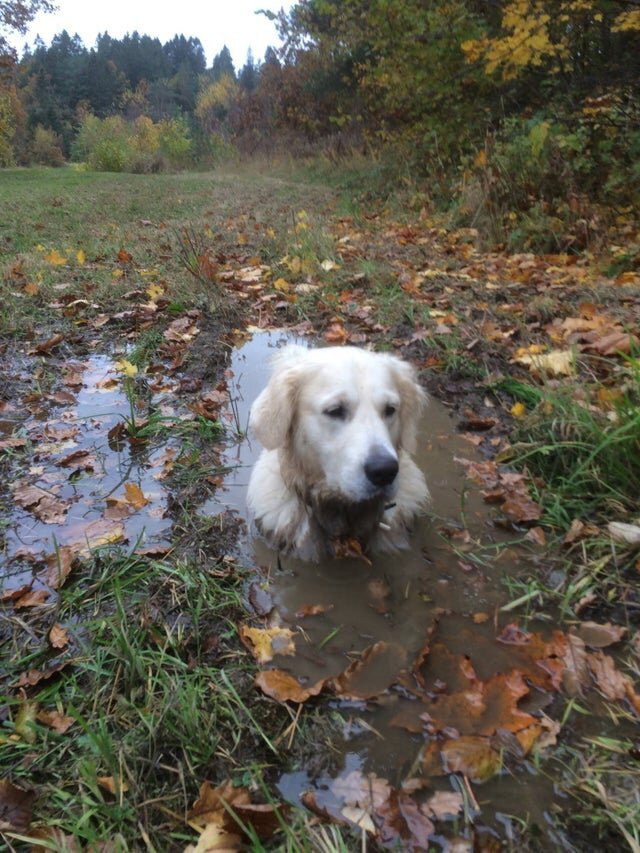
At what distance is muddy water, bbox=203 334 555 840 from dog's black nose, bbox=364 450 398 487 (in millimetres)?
606

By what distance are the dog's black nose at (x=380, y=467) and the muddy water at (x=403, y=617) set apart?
61 centimetres

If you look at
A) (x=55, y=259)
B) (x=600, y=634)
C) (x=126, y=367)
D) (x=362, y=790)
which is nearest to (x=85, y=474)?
→ (x=126, y=367)

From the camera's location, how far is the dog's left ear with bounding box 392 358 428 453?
345cm

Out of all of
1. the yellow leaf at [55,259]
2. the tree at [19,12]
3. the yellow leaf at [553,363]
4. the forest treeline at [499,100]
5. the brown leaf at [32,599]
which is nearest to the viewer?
the brown leaf at [32,599]

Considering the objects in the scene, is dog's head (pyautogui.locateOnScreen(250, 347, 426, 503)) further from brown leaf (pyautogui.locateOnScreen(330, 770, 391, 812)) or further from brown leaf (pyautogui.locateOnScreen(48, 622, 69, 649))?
brown leaf (pyautogui.locateOnScreen(48, 622, 69, 649))

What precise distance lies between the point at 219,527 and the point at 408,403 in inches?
50.9

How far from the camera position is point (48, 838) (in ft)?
5.58

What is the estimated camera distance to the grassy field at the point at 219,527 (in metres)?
1.84

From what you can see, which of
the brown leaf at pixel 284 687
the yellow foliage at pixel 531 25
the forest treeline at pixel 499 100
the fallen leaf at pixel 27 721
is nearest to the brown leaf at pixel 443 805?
the brown leaf at pixel 284 687

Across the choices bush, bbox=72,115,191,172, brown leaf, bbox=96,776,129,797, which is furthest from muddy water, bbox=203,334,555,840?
bush, bbox=72,115,191,172

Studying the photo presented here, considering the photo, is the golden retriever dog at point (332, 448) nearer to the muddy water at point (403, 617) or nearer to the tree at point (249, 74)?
the muddy water at point (403, 617)

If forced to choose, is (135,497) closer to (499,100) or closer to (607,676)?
(607,676)

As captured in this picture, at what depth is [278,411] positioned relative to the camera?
324 cm

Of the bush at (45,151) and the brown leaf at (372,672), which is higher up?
the bush at (45,151)
